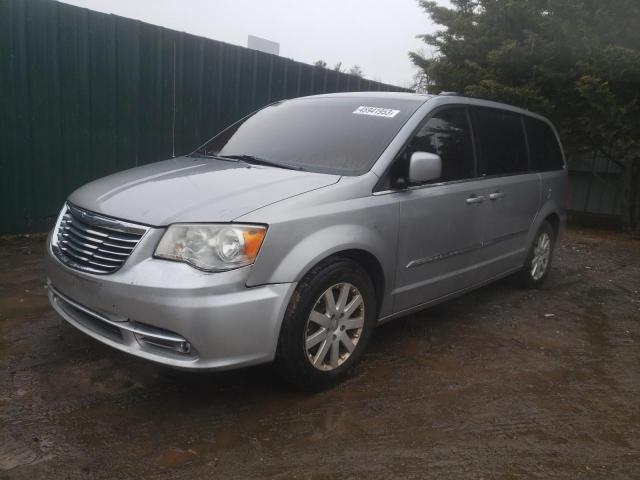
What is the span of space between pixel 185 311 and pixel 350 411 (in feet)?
3.44

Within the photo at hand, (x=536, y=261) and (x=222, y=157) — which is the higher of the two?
(x=222, y=157)

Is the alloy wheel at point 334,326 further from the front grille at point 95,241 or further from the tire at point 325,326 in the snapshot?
the front grille at point 95,241

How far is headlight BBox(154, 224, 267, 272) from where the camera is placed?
2615 millimetres

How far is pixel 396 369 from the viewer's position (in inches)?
137

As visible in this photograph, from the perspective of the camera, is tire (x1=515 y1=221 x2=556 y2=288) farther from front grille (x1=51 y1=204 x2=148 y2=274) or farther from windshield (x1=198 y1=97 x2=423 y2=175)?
front grille (x1=51 y1=204 x2=148 y2=274)

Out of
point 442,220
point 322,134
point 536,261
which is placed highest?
point 322,134

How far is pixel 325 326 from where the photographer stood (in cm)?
301

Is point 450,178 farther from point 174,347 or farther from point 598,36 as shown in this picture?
point 598,36

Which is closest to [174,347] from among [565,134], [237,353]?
[237,353]

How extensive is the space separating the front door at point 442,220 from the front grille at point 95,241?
1587mm

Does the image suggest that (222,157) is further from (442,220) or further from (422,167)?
(442,220)

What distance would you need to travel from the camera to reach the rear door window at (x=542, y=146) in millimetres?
5082

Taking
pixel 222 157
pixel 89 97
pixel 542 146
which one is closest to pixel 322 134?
pixel 222 157

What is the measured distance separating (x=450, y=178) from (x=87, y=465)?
9.14 feet
